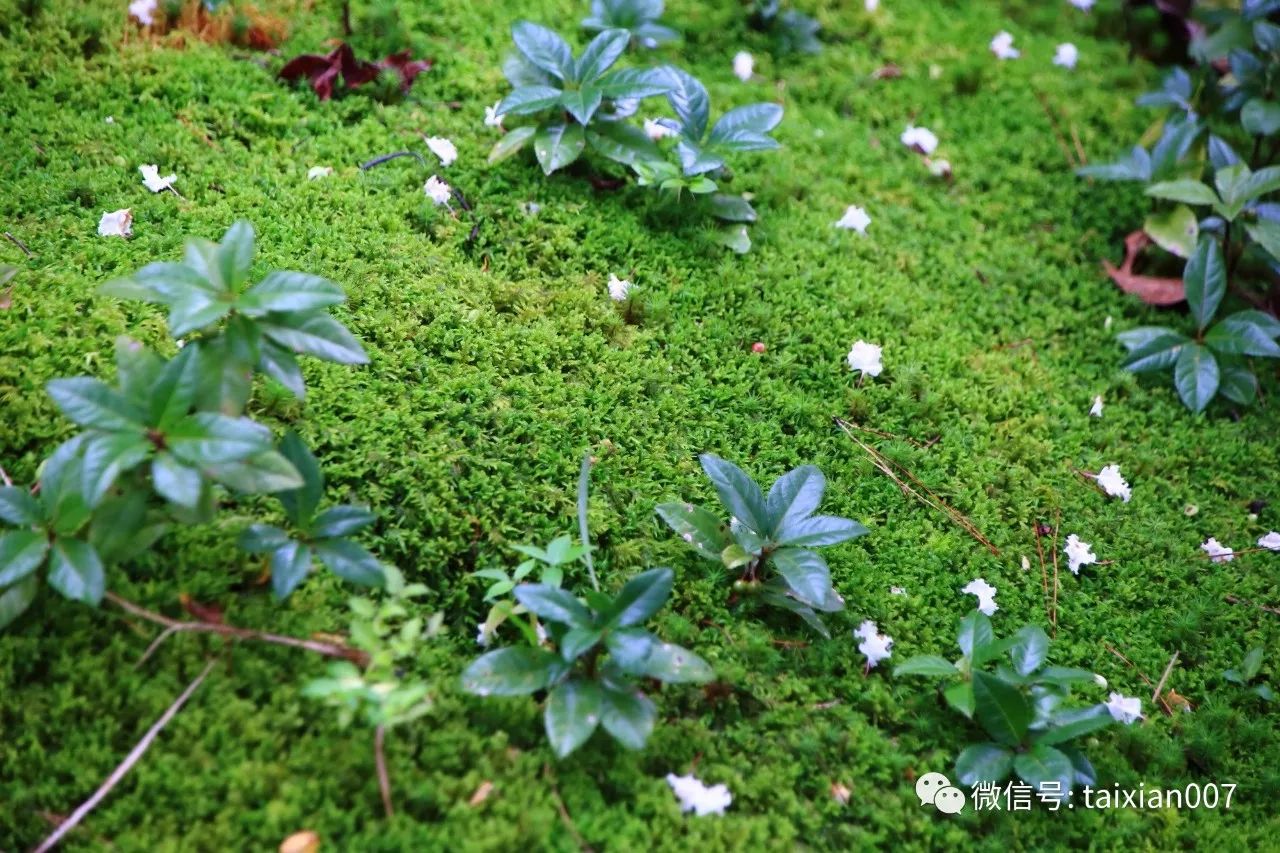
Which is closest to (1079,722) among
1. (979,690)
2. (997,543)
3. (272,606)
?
(979,690)

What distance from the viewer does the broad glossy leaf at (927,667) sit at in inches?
84.9

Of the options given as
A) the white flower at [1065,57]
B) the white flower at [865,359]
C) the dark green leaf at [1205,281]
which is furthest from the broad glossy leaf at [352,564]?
the white flower at [1065,57]

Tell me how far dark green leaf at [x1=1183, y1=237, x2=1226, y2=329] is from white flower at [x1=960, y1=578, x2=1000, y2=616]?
50.8 inches

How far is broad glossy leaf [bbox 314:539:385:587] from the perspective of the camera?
6.34ft

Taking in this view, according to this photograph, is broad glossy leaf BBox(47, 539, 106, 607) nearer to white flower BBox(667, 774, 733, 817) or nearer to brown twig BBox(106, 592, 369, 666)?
brown twig BBox(106, 592, 369, 666)

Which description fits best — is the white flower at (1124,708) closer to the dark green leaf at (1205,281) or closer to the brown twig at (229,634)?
the dark green leaf at (1205,281)

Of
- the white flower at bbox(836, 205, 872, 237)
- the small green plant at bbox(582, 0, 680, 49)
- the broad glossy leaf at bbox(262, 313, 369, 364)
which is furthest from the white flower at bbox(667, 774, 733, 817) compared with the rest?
the small green plant at bbox(582, 0, 680, 49)

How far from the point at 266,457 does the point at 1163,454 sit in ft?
8.36

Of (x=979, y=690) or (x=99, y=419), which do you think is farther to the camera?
(x=979, y=690)

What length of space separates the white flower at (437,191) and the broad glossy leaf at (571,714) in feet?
5.19

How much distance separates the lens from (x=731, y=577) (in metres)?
2.33

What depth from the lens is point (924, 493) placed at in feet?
8.67

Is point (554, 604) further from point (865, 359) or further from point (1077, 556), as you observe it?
point (1077, 556)

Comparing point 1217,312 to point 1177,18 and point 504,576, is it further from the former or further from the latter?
point 504,576
